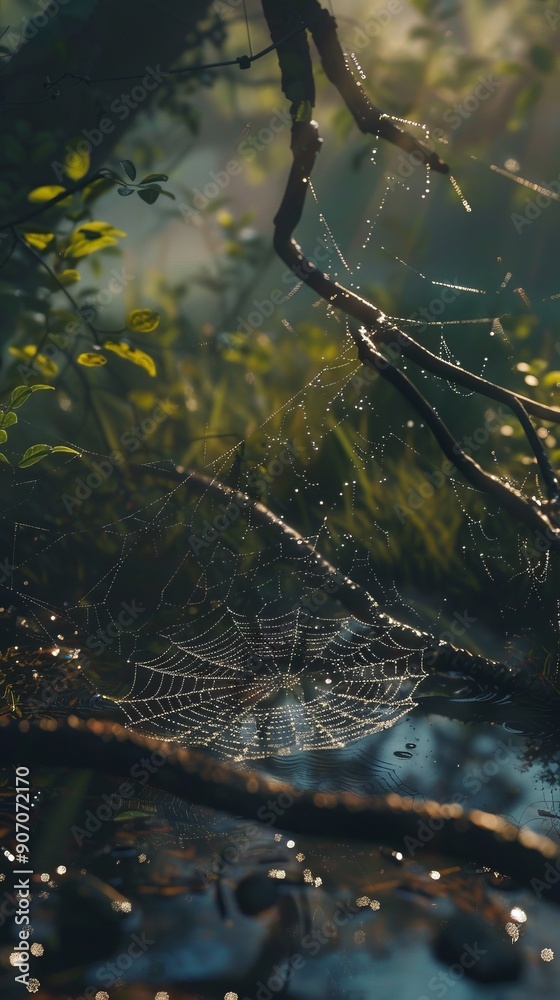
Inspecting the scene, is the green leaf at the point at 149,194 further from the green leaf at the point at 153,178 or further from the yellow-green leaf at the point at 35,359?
the yellow-green leaf at the point at 35,359

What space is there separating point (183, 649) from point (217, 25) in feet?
7.90

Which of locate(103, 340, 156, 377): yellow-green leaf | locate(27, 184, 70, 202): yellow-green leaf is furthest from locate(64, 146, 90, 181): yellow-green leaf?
locate(103, 340, 156, 377): yellow-green leaf

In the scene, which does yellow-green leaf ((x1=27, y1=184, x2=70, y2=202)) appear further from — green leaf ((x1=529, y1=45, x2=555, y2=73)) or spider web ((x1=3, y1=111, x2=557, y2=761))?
green leaf ((x1=529, y1=45, x2=555, y2=73))

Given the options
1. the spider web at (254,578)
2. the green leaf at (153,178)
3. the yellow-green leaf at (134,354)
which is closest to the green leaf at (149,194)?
the green leaf at (153,178)

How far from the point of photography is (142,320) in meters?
2.45

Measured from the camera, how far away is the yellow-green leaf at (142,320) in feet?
8.00

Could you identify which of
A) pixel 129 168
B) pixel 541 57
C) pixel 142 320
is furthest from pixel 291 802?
pixel 541 57

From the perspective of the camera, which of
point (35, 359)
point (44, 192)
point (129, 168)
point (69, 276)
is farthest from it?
point (35, 359)

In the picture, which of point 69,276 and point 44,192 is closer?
point 44,192

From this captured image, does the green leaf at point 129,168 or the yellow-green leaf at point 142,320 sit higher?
the yellow-green leaf at point 142,320

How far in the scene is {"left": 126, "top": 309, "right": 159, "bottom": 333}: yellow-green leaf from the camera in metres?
2.44

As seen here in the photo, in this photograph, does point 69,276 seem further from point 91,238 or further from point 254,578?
point 254,578

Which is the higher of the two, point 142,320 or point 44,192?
point 44,192

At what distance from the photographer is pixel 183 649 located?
3096 mm
